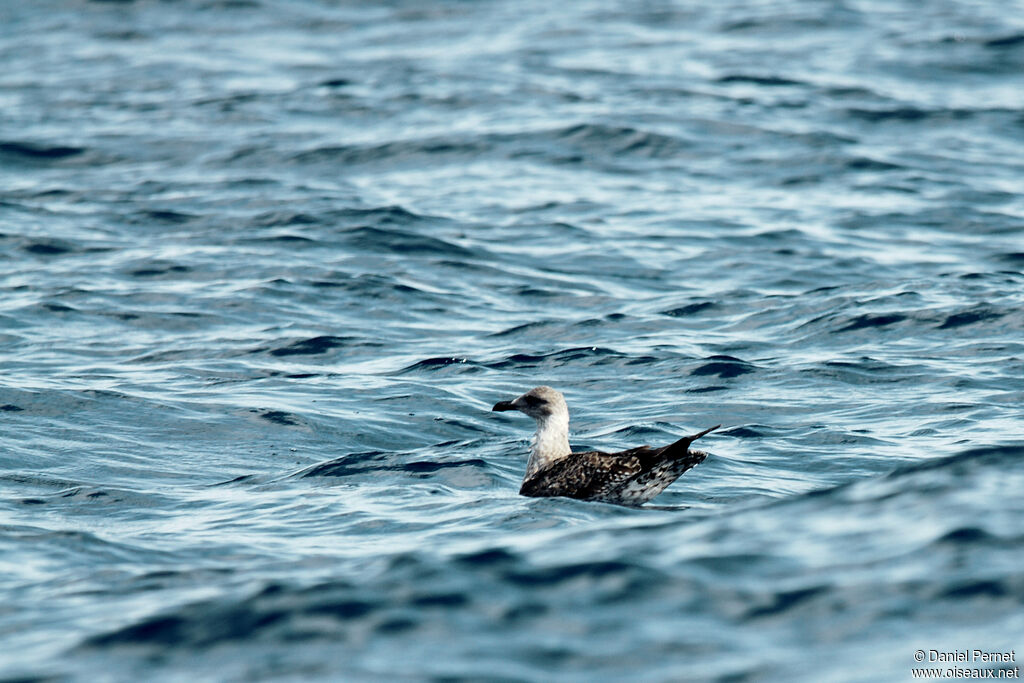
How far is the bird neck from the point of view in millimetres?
11141

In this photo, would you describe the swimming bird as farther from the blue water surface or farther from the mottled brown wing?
the blue water surface

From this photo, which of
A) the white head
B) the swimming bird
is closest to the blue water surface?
the swimming bird

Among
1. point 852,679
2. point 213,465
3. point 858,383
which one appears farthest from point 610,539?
point 858,383

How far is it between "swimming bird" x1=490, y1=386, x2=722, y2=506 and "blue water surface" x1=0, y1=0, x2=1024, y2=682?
0.92 feet

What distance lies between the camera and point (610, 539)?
8.05m

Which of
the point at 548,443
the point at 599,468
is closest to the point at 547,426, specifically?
the point at 548,443

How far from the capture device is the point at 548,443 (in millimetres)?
11188

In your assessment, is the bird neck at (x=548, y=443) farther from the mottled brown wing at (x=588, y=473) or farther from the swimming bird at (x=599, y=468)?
the mottled brown wing at (x=588, y=473)

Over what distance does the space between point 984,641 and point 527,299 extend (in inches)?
442

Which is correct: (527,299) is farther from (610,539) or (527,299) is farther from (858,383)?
(610,539)

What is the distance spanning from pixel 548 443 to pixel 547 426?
0.50ft

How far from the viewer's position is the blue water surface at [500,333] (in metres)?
6.87

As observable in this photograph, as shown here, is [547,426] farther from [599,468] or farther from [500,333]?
[500,333]

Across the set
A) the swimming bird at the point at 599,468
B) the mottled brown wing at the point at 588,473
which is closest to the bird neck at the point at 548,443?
the swimming bird at the point at 599,468
